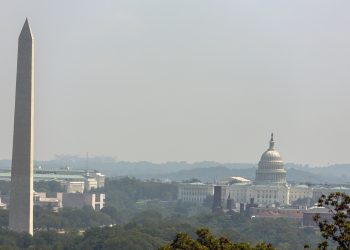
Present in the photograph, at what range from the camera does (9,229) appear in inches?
4200

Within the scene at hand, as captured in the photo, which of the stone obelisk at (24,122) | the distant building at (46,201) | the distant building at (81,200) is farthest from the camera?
the distant building at (81,200)

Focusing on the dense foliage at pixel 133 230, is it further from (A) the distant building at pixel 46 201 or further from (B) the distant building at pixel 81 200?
(A) the distant building at pixel 46 201

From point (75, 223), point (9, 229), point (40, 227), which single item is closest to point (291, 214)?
point (75, 223)

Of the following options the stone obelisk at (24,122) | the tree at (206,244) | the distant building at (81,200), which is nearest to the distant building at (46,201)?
the distant building at (81,200)

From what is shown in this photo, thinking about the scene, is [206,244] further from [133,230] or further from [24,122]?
[133,230]

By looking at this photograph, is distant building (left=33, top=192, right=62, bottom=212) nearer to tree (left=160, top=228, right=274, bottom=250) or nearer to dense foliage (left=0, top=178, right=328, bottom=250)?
dense foliage (left=0, top=178, right=328, bottom=250)

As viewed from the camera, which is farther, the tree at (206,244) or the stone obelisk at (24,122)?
the stone obelisk at (24,122)

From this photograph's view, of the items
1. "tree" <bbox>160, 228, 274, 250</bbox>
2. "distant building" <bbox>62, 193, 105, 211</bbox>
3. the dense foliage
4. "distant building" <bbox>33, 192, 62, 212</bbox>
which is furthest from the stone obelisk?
"distant building" <bbox>62, 193, 105, 211</bbox>

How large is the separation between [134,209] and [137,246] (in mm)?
95070

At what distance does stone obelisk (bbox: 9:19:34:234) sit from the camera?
100 m

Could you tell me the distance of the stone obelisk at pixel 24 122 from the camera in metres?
100

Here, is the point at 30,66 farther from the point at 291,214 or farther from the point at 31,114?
the point at 291,214

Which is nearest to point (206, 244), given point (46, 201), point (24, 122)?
point (24, 122)

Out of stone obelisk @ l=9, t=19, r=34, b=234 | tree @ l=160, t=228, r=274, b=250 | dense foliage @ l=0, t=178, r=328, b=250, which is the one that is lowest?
dense foliage @ l=0, t=178, r=328, b=250
